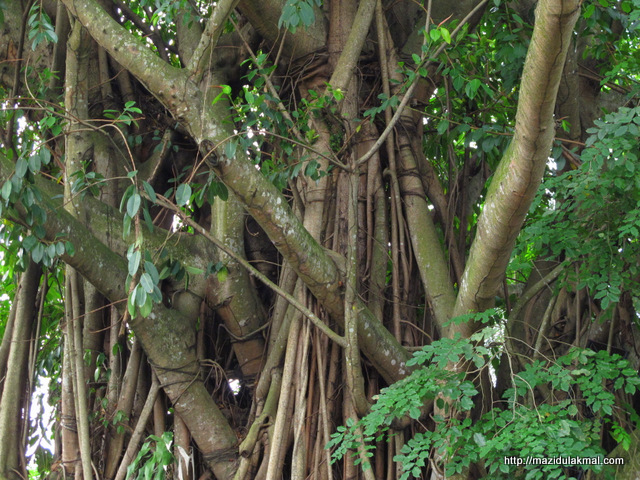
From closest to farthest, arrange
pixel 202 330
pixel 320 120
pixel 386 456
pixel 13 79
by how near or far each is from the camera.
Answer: pixel 386 456, pixel 320 120, pixel 202 330, pixel 13 79

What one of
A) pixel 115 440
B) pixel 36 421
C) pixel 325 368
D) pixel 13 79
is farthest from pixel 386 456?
pixel 13 79

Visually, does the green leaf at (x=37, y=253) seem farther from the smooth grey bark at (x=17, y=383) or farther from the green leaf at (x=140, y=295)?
the smooth grey bark at (x=17, y=383)

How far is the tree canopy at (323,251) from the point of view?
2482mm

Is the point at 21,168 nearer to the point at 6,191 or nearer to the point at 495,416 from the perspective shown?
the point at 6,191

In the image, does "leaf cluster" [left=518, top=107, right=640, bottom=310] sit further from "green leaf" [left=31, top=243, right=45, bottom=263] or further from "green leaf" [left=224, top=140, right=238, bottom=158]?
"green leaf" [left=31, top=243, right=45, bottom=263]

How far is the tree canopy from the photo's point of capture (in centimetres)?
248

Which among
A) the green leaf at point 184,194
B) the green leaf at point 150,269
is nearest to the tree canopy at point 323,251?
the green leaf at point 150,269

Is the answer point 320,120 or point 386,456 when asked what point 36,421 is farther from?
point 320,120

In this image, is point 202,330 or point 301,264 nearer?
point 301,264

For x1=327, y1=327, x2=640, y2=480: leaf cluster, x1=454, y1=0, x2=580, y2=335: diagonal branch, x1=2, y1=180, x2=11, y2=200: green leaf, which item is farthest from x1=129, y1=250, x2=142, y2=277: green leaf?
x1=454, y1=0, x2=580, y2=335: diagonal branch

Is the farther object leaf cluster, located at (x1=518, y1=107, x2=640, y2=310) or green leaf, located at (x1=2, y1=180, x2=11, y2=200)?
leaf cluster, located at (x1=518, y1=107, x2=640, y2=310)

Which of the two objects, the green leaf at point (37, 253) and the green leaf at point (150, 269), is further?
the green leaf at point (37, 253)

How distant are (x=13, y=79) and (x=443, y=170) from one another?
110 inches

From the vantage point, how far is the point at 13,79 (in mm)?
4086
